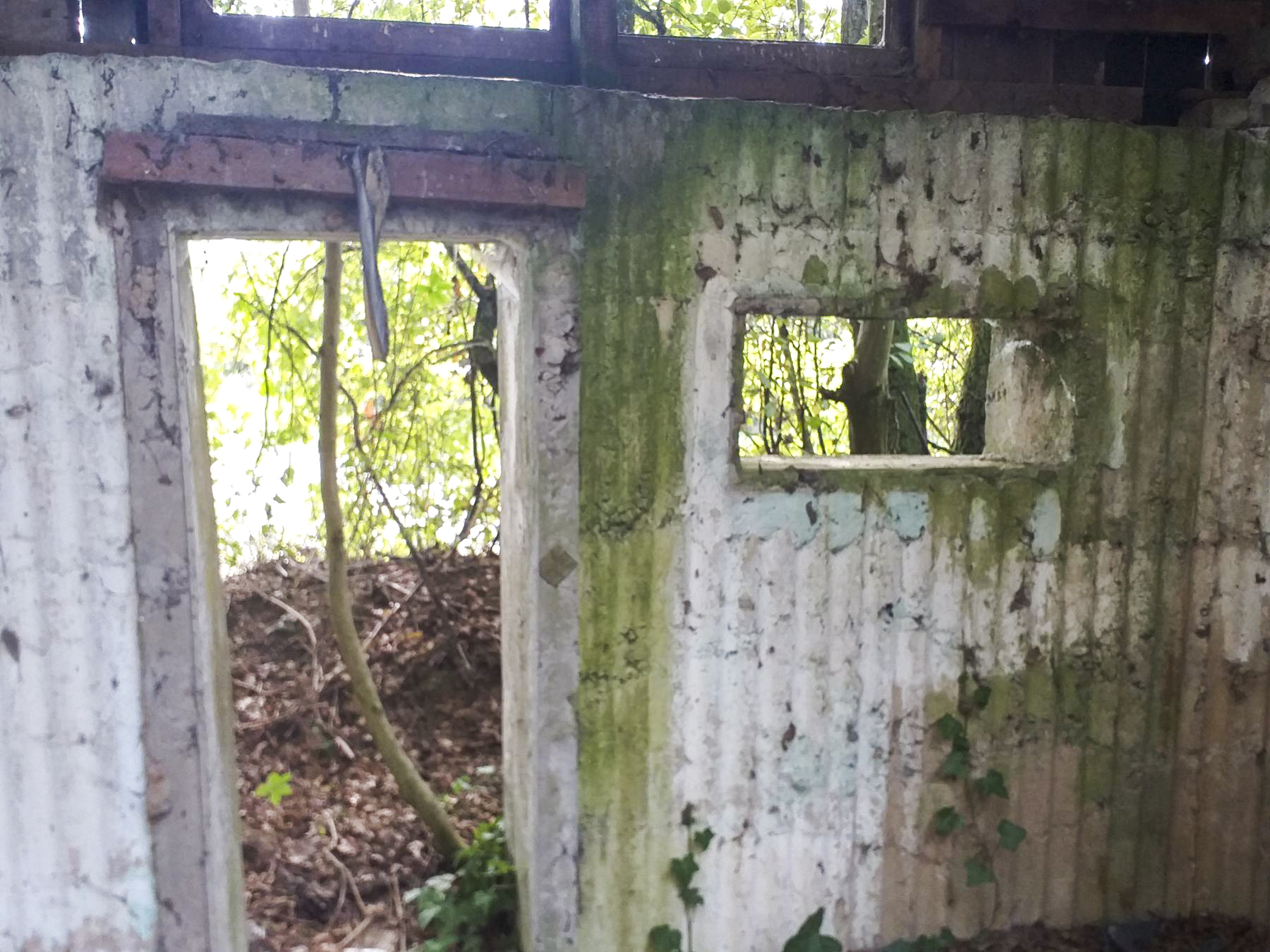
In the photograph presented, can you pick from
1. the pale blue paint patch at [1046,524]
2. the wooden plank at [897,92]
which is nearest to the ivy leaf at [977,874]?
the pale blue paint patch at [1046,524]

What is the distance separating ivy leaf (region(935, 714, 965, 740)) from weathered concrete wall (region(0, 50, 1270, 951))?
1.7 inches

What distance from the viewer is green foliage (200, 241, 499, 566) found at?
483cm

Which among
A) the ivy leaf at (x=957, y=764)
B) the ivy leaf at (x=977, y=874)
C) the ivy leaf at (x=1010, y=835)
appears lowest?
the ivy leaf at (x=977, y=874)

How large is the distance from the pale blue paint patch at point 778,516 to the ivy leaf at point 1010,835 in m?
1.05

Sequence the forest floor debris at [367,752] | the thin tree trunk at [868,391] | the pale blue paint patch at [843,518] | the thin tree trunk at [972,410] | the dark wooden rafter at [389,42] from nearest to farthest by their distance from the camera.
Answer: the dark wooden rafter at [389,42] < the pale blue paint patch at [843,518] < the forest floor debris at [367,752] < the thin tree trunk at [868,391] < the thin tree trunk at [972,410]

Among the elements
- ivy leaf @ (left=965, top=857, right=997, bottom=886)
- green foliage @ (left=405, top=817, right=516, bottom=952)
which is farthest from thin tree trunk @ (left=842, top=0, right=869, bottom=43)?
green foliage @ (left=405, top=817, right=516, bottom=952)

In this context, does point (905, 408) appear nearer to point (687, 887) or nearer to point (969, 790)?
point (969, 790)

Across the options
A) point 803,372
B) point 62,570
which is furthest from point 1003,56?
→ point 62,570

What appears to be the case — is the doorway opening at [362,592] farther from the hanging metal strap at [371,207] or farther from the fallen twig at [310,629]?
the hanging metal strap at [371,207]

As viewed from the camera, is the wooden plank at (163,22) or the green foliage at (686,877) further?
the green foliage at (686,877)

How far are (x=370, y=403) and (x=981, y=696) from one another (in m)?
3.81

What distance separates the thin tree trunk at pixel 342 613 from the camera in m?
3.36

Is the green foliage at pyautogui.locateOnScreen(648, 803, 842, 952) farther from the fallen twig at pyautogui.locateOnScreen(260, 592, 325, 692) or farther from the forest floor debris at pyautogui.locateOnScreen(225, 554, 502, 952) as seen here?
the fallen twig at pyautogui.locateOnScreen(260, 592, 325, 692)

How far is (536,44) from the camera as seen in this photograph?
263 cm
